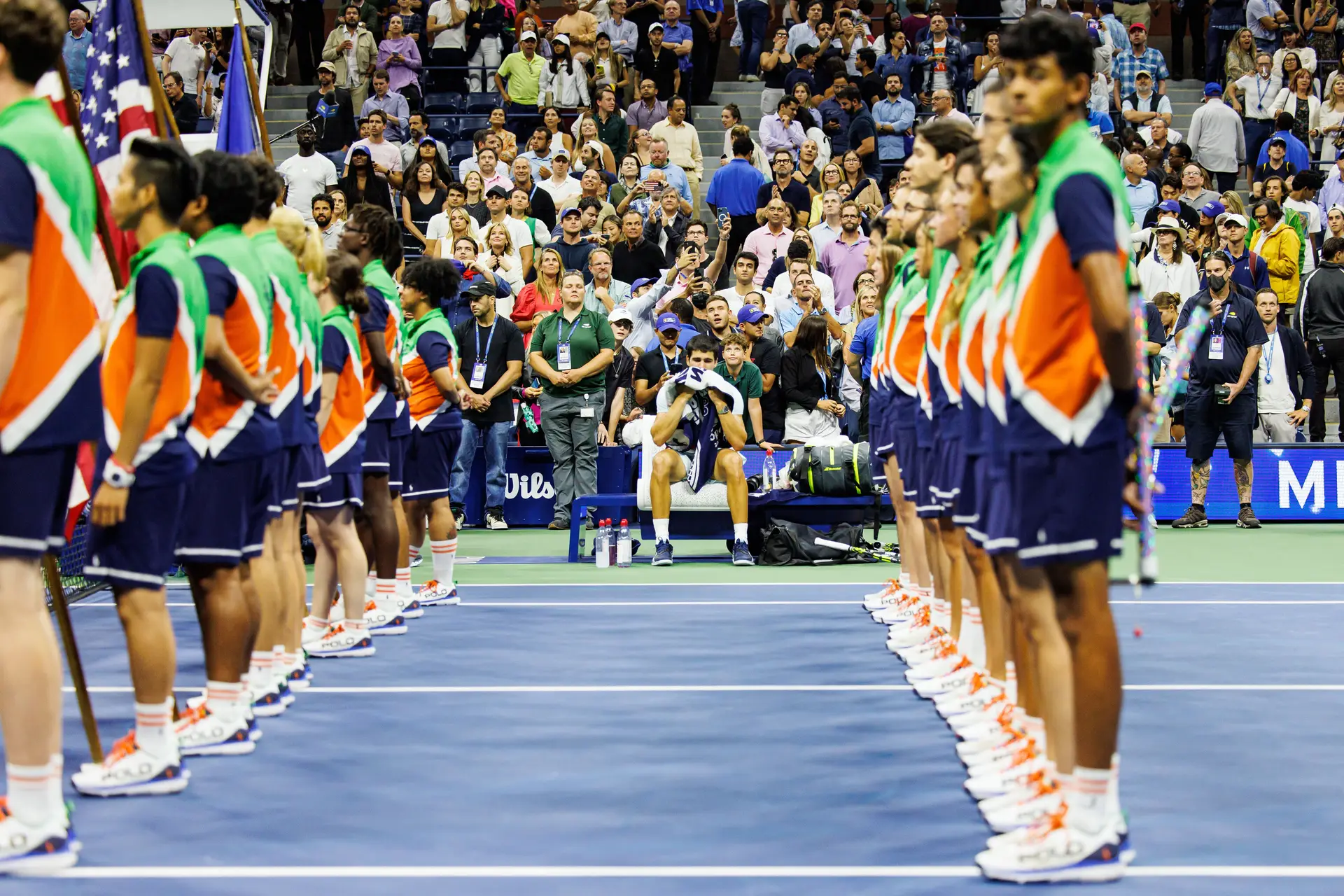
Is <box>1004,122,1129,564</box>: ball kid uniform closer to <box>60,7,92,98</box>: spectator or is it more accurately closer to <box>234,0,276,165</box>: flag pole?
<box>234,0,276,165</box>: flag pole

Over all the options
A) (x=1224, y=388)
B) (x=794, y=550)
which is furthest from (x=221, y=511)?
(x=1224, y=388)

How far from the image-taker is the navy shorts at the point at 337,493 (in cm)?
807

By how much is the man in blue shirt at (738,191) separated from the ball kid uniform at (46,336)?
13937 millimetres

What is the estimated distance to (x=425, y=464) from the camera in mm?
10289

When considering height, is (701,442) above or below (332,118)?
below

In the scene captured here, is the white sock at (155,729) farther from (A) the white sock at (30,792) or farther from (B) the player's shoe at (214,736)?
(A) the white sock at (30,792)

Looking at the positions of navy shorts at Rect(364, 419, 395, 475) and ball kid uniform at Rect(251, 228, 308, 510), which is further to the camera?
navy shorts at Rect(364, 419, 395, 475)

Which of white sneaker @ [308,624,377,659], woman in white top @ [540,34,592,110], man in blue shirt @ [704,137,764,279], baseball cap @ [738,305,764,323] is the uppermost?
woman in white top @ [540,34,592,110]

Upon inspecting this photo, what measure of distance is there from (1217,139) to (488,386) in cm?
1107

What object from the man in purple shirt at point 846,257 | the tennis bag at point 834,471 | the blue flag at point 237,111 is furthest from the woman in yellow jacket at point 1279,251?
the blue flag at point 237,111

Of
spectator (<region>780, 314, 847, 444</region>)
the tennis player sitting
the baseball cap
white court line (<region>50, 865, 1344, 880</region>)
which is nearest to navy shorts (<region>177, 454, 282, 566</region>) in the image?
white court line (<region>50, 865, 1344, 880</region>)

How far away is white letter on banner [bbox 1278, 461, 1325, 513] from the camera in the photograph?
51.5 ft

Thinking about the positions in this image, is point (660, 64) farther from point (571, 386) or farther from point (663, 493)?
point (663, 493)

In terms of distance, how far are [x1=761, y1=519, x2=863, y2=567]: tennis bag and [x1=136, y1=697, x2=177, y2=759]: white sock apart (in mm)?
7759
